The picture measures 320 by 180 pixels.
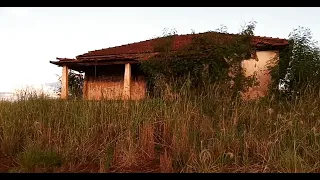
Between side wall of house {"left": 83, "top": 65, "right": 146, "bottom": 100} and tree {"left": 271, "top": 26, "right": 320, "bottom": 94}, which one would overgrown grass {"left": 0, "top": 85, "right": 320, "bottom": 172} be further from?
side wall of house {"left": 83, "top": 65, "right": 146, "bottom": 100}

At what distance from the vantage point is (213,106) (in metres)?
5.20

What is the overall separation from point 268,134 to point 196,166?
1.15 meters

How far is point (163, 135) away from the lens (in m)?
4.38

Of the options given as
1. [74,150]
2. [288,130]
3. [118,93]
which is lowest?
[74,150]

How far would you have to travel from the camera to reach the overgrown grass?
358 cm

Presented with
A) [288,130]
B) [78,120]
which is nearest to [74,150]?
[78,120]

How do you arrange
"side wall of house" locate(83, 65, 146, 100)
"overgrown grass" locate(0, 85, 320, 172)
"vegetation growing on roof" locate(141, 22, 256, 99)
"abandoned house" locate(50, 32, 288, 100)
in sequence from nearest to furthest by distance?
"overgrown grass" locate(0, 85, 320, 172)
"vegetation growing on roof" locate(141, 22, 256, 99)
"abandoned house" locate(50, 32, 288, 100)
"side wall of house" locate(83, 65, 146, 100)

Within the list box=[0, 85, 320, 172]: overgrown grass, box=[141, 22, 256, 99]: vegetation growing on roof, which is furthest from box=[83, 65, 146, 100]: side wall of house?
box=[0, 85, 320, 172]: overgrown grass

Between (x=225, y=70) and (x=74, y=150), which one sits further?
(x=225, y=70)

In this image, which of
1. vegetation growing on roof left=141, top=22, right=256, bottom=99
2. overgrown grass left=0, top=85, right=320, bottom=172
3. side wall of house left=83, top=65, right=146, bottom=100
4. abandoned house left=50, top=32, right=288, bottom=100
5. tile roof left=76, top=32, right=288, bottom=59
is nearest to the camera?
overgrown grass left=0, top=85, right=320, bottom=172

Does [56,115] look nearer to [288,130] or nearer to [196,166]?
[196,166]

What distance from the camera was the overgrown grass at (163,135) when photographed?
141 inches

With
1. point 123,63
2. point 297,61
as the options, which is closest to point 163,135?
point 297,61

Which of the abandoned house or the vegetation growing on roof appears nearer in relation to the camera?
the vegetation growing on roof
